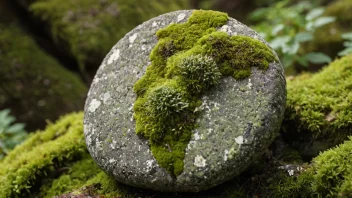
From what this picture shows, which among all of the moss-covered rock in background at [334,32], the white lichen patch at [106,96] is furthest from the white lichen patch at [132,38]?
the moss-covered rock in background at [334,32]

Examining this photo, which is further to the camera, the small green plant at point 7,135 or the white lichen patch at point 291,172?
the small green plant at point 7,135

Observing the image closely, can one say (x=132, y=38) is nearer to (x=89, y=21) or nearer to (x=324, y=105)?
(x=324, y=105)

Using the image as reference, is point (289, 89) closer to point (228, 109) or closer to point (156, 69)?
point (228, 109)

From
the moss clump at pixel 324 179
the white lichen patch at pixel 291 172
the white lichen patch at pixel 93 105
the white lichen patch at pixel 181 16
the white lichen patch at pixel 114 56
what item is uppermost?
the white lichen patch at pixel 181 16

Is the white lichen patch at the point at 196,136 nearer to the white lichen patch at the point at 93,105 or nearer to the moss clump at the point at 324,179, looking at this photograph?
the moss clump at the point at 324,179

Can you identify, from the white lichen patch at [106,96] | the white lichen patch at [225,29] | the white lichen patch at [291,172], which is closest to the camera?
the white lichen patch at [291,172]

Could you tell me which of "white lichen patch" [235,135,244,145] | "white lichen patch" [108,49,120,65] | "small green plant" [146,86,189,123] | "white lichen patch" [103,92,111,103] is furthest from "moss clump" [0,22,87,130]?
"white lichen patch" [235,135,244,145]
